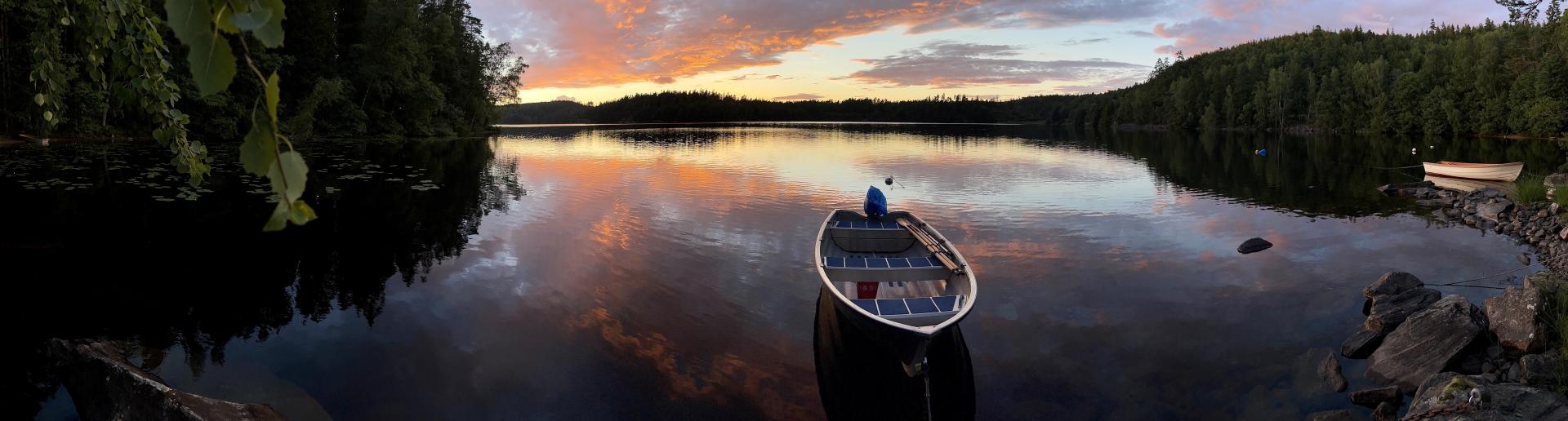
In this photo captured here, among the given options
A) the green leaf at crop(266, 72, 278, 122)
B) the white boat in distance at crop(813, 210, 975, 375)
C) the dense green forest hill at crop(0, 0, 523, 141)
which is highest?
the dense green forest hill at crop(0, 0, 523, 141)

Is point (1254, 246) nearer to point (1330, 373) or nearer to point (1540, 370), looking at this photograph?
point (1330, 373)

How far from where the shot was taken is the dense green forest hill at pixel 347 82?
44.5m

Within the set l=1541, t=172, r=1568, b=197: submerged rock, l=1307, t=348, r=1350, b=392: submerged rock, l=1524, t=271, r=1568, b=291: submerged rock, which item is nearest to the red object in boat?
l=1307, t=348, r=1350, b=392: submerged rock

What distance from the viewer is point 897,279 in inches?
548

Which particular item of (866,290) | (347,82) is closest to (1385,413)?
(866,290)

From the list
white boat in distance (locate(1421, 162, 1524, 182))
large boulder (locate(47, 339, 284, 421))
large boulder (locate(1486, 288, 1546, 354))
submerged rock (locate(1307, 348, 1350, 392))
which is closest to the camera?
large boulder (locate(47, 339, 284, 421))

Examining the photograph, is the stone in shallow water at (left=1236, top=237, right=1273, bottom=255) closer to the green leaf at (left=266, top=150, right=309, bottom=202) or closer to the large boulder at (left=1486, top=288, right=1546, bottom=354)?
the large boulder at (left=1486, top=288, right=1546, bottom=354)

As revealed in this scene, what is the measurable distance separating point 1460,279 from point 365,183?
127 feet

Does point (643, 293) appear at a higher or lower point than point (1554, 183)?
lower

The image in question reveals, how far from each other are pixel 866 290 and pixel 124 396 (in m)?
10.9

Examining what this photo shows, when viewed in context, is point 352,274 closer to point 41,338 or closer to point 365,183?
point 41,338

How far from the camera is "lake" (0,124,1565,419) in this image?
425 inches

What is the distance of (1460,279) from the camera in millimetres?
17422

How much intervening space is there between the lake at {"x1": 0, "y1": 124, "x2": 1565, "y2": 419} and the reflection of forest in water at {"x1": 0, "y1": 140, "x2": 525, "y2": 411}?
9 centimetres
